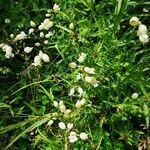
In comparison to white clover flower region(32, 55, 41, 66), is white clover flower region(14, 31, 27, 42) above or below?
above

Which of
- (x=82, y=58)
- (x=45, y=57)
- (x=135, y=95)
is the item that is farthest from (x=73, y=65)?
(x=135, y=95)

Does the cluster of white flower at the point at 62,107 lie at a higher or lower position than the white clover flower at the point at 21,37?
lower

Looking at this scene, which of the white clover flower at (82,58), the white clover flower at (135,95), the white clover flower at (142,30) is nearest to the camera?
the white clover flower at (142,30)

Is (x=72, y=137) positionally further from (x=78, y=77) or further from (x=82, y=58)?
(x=82, y=58)

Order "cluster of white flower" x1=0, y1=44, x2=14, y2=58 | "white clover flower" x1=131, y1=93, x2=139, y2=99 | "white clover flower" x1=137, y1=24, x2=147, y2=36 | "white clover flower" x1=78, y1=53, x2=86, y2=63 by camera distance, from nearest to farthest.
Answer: "white clover flower" x1=137, y1=24, x2=147, y2=36
"white clover flower" x1=131, y1=93, x2=139, y2=99
"white clover flower" x1=78, y1=53, x2=86, y2=63
"cluster of white flower" x1=0, y1=44, x2=14, y2=58

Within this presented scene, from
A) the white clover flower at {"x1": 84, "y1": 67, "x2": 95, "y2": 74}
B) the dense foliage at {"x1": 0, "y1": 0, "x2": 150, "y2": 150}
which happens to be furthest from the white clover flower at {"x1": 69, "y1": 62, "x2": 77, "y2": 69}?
the white clover flower at {"x1": 84, "y1": 67, "x2": 95, "y2": 74}

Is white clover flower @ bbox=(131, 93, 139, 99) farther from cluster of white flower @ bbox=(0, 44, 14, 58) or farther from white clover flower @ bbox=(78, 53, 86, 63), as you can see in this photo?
cluster of white flower @ bbox=(0, 44, 14, 58)

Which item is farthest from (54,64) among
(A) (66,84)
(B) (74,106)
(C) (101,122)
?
(C) (101,122)

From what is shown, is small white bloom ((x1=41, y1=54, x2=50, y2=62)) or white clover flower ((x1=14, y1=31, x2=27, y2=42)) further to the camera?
white clover flower ((x1=14, y1=31, x2=27, y2=42))

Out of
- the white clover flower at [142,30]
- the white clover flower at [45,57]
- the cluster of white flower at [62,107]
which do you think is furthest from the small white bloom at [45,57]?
the white clover flower at [142,30]

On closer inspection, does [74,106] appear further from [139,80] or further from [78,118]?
[139,80]

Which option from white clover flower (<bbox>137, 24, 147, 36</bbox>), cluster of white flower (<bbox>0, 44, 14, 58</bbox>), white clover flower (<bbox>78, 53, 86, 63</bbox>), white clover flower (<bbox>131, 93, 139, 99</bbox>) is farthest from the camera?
cluster of white flower (<bbox>0, 44, 14, 58</bbox>)

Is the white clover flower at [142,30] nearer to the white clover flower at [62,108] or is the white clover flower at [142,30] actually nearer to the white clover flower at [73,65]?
the white clover flower at [73,65]
